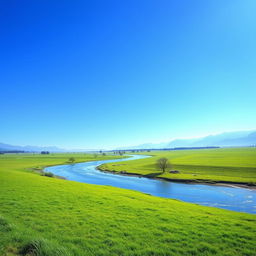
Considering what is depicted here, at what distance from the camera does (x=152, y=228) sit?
8.62m

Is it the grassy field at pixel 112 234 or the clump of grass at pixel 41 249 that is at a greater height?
the clump of grass at pixel 41 249

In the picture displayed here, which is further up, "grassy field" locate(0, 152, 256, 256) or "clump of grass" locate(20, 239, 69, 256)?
"clump of grass" locate(20, 239, 69, 256)

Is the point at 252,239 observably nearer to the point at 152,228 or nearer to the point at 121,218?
the point at 152,228

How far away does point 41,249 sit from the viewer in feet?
18.1

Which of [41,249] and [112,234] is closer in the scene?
[41,249]

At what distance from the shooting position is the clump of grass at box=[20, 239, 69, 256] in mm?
5395

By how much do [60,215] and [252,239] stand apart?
12.3m

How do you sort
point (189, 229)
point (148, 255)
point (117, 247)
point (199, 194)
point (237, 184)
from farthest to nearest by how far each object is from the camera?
point (237, 184), point (199, 194), point (189, 229), point (117, 247), point (148, 255)

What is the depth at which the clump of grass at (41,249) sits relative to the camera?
17.7ft

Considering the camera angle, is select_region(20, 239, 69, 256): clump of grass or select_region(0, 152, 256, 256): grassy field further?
select_region(0, 152, 256, 256): grassy field

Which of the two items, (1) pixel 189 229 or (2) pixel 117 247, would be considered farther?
(1) pixel 189 229

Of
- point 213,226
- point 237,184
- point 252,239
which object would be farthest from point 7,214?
point 237,184

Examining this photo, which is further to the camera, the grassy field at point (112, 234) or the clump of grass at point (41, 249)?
the grassy field at point (112, 234)

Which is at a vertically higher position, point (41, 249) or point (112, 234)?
point (41, 249)
